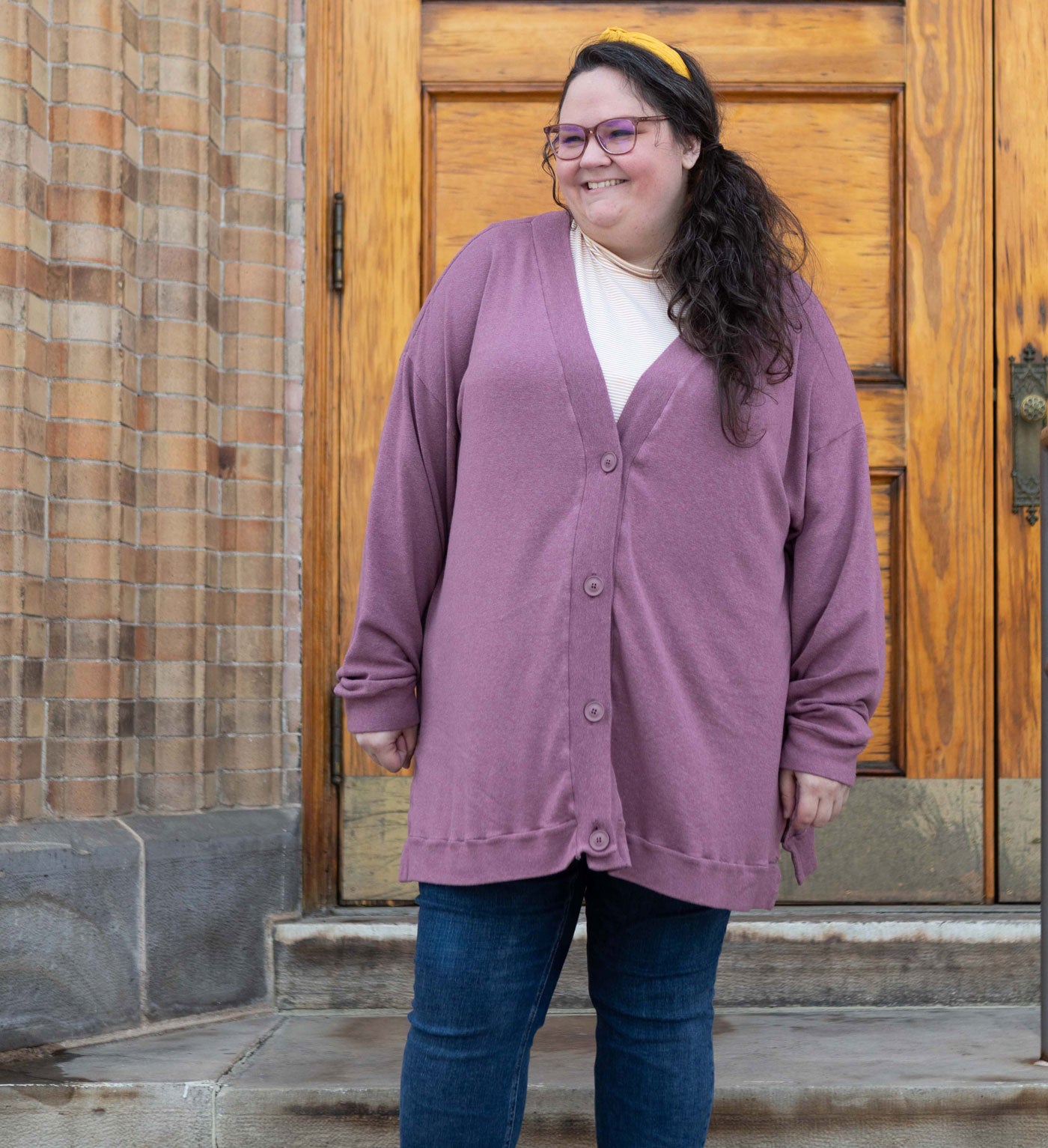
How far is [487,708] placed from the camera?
5.06ft

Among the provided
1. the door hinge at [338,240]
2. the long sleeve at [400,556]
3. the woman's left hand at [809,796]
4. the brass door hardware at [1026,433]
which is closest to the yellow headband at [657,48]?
the long sleeve at [400,556]

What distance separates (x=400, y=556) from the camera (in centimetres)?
163

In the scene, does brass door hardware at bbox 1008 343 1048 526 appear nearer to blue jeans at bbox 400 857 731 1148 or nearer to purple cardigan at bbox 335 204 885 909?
purple cardigan at bbox 335 204 885 909

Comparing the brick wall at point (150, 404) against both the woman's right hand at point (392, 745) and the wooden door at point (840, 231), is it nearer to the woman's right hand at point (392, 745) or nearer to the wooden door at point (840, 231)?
the wooden door at point (840, 231)

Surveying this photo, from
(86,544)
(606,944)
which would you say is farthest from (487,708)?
(86,544)

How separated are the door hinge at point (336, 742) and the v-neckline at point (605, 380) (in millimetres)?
1405

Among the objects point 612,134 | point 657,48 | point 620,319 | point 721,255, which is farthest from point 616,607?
point 657,48

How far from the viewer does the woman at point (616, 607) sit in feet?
5.02

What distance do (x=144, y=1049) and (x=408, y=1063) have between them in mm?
993

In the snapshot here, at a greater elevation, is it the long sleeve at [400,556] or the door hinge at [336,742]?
the long sleeve at [400,556]

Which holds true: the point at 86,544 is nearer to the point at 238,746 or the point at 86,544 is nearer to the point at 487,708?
the point at 238,746

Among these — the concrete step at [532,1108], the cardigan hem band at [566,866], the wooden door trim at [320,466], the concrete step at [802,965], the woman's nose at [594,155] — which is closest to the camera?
the cardigan hem band at [566,866]

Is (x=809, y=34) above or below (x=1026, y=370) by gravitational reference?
above

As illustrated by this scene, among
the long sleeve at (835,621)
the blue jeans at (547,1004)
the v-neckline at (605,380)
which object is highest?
the v-neckline at (605,380)
